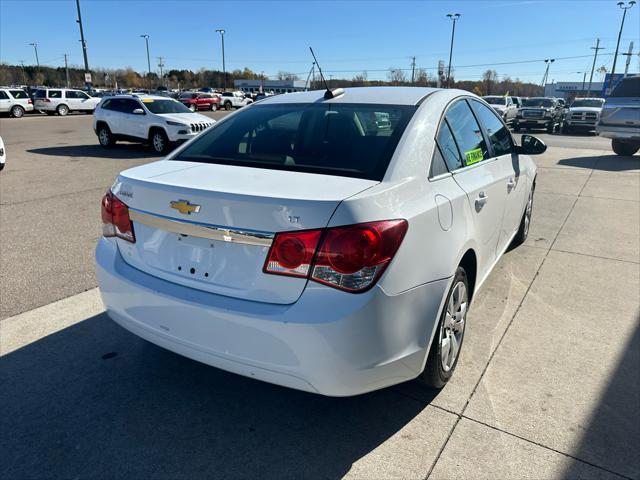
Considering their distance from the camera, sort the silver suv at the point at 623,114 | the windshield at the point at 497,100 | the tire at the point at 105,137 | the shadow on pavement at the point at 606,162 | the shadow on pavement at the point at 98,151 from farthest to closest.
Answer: the windshield at the point at 497,100
the tire at the point at 105,137
the shadow on pavement at the point at 98,151
the silver suv at the point at 623,114
the shadow on pavement at the point at 606,162

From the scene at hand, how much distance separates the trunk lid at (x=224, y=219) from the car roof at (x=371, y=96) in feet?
3.11

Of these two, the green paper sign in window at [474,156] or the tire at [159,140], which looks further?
the tire at [159,140]

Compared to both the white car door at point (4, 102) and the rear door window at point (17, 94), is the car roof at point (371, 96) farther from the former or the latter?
the rear door window at point (17, 94)

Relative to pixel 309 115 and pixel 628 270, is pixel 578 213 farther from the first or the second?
pixel 309 115

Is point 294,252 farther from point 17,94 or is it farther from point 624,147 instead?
point 17,94

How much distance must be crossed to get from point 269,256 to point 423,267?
2.42 ft

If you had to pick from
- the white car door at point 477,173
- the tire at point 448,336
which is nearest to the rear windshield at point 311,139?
the white car door at point 477,173

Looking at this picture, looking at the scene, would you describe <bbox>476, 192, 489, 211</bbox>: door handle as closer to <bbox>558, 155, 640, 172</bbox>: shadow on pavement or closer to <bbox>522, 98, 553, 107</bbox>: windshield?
<bbox>558, 155, 640, 172</bbox>: shadow on pavement

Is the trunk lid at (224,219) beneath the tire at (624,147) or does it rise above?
above

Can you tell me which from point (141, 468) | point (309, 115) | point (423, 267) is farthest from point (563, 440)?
point (309, 115)

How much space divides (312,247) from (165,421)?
1359mm

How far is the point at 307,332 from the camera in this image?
2033 mm

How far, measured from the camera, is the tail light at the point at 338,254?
2016mm

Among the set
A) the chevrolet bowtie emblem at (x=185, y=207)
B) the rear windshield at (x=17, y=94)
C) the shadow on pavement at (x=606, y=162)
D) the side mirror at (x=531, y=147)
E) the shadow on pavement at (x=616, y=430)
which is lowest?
the shadow on pavement at (x=606, y=162)
